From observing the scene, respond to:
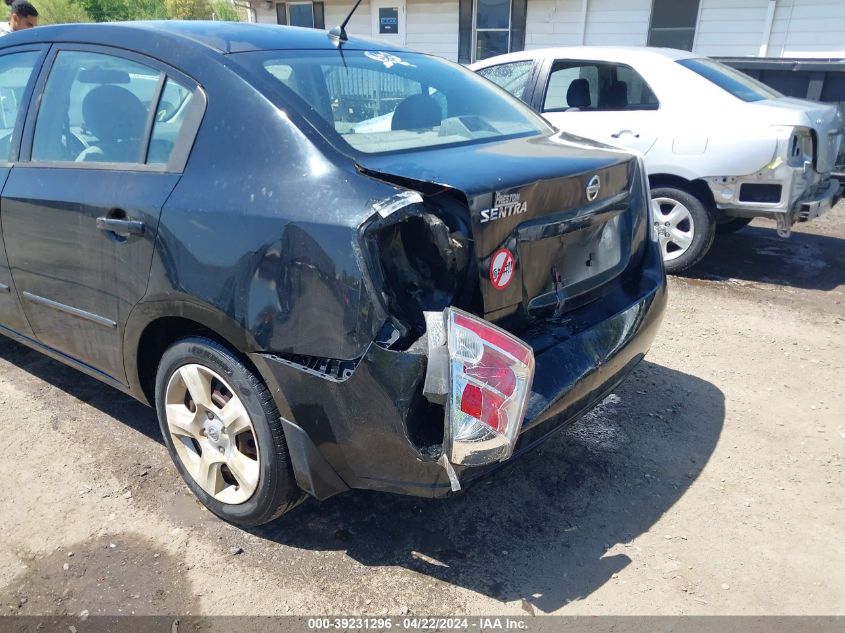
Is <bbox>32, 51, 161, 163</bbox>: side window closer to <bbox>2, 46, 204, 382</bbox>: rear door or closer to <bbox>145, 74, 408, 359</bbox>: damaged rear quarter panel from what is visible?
<bbox>2, 46, 204, 382</bbox>: rear door

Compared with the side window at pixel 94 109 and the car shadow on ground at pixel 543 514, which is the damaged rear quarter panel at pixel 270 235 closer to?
the side window at pixel 94 109

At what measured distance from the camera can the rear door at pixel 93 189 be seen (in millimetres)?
2541

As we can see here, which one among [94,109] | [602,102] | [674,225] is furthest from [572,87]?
[94,109]

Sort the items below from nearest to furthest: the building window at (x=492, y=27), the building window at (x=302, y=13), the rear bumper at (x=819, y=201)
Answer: the rear bumper at (x=819, y=201) < the building window at (x=492, y=27) < the building window at (x=302, y=13)

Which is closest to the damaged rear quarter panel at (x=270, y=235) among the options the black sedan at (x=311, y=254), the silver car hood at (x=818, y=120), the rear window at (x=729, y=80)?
the black sedan at (x=311, y=254)

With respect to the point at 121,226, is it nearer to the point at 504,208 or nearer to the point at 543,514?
the point at 504,208

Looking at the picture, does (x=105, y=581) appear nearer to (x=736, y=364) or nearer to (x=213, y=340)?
(x=213, y=340)

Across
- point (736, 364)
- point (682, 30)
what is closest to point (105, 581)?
point (736, 364)

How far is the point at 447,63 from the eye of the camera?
3.43m

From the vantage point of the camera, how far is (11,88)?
11.0ft

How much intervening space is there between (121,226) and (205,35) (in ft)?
2.67

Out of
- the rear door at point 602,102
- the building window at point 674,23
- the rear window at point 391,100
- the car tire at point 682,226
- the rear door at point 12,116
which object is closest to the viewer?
the rear window at point 391,100

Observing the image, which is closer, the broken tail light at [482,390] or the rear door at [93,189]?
the broken tail light at [482,390]

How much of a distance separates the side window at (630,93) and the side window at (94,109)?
4301 mm
